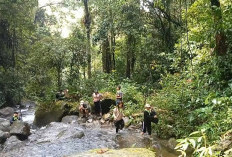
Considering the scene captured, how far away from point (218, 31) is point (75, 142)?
6.62 metres

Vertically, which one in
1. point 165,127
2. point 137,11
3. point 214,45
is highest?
point 137,11

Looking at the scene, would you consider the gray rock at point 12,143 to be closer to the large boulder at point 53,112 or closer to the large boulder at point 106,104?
the large boulder at point 53,112

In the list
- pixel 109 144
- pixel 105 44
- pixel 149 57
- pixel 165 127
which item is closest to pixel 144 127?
pixel 165 127

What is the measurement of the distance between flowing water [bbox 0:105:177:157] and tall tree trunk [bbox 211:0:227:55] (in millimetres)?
3676

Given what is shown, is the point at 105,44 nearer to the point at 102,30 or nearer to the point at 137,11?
the point at 102,30

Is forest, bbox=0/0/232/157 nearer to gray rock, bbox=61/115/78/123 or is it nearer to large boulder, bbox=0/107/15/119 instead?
gray rock, bbox=61/115/78/123

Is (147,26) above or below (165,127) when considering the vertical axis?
above

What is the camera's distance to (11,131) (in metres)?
13.2

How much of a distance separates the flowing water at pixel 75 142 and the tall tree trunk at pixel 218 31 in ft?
12.1

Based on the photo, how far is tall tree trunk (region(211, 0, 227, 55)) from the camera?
809 cm

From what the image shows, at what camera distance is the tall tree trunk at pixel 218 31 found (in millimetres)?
8086

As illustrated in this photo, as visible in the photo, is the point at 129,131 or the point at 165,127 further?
the point at 129,131

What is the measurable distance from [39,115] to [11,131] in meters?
3.76

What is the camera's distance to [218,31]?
827 cm
